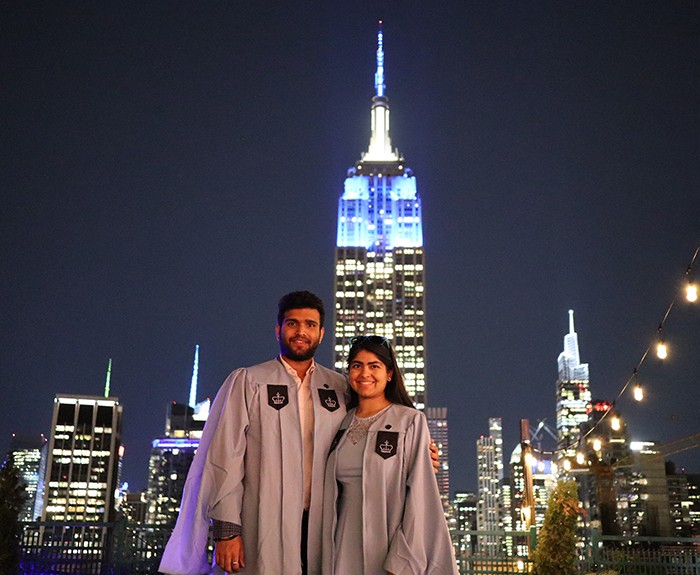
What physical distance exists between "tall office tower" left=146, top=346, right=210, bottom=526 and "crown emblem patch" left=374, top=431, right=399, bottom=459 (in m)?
142

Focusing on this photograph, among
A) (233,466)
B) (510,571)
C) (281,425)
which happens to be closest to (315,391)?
(281,425)

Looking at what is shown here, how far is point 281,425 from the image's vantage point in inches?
165

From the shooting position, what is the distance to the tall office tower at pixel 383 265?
312ft

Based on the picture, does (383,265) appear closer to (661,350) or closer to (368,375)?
(661,350)

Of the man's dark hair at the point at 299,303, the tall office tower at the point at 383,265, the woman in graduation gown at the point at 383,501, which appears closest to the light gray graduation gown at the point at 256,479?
the woman in graduation gown at the point at 383,501

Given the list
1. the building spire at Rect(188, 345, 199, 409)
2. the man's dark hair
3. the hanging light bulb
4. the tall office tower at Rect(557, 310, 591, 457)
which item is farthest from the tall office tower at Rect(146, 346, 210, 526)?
the man's dark hair

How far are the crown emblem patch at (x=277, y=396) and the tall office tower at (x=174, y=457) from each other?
141569mm

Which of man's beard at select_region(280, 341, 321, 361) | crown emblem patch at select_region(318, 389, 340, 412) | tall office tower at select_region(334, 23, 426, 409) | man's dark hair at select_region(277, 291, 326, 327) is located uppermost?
tall office tower at select_region(334, 23, 426, 409)

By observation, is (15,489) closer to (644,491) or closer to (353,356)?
(353,356)

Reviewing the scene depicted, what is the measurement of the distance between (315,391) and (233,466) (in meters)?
0.61

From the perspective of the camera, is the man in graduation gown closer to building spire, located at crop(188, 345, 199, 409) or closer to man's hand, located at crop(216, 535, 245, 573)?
man's hand, located at crop(216, 535, 245, 573)

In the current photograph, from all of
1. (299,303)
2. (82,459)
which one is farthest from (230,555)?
(82,459)

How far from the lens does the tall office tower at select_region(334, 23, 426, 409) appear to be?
95188 millimetres

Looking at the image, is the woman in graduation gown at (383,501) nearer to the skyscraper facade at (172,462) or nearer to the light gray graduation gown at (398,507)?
the light gray graduation gown at (398,507)
